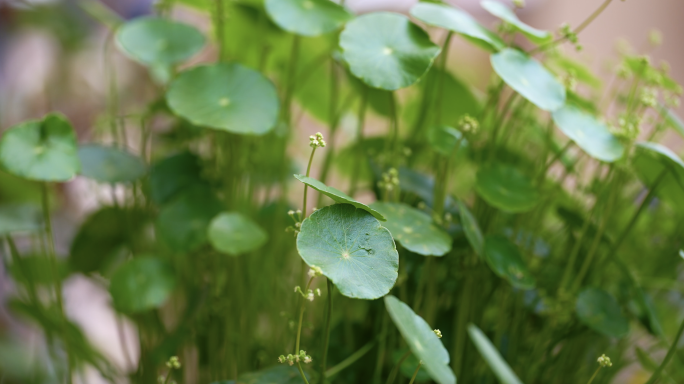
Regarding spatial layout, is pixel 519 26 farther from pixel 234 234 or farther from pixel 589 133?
pixel 234 234

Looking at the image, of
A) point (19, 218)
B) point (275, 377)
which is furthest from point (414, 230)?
point (19, 218)

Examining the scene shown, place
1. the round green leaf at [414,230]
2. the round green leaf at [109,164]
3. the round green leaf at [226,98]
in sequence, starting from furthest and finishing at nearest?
1. the round green leaf at [109,164]
2. the round green leaf at [226,98]
3. the round green leaf at [414,230]

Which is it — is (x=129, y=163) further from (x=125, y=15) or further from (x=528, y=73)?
(x=125, y=15)

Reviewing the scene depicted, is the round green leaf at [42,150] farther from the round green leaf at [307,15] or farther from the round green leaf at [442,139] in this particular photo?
the round green leaf at [442,139]

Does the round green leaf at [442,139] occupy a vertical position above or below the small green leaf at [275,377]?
above

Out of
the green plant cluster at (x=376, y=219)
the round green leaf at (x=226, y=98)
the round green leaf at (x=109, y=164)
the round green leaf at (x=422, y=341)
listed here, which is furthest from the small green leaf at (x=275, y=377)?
the round green leaf at (x=109, y=164)

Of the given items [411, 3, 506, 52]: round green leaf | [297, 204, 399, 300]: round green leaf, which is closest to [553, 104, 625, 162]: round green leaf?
[411, 3, 506, 52]: round green leaf

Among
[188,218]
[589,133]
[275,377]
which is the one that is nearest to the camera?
[275,377]
